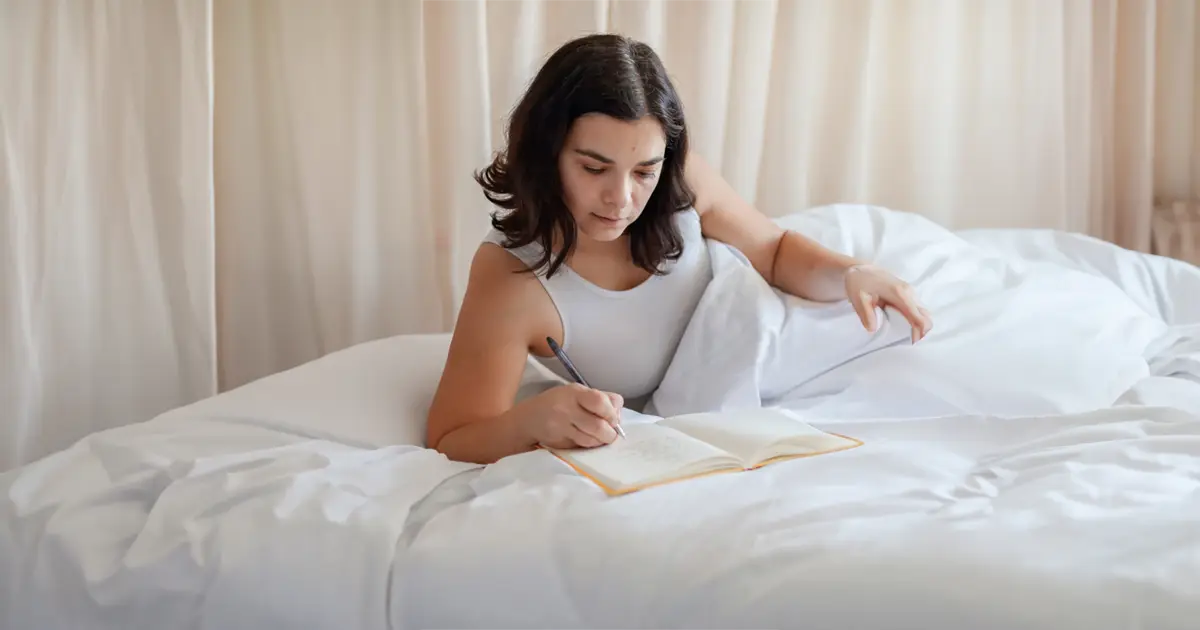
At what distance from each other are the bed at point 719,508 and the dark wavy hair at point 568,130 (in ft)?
0.41

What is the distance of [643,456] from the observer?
0.97 meters

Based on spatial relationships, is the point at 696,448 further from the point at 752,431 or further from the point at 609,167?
the point at 609,167

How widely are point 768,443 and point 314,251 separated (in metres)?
1.05

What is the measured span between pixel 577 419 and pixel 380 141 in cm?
92

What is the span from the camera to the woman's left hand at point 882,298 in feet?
4.06

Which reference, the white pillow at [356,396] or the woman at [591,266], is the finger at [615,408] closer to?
the woman at [591,266]

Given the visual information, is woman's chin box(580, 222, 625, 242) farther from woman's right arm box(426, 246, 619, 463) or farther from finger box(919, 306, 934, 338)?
finger box(919, 306, 934, 338)

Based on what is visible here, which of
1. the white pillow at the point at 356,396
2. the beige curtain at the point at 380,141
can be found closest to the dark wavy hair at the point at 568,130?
the white pillow at the point at 356,396

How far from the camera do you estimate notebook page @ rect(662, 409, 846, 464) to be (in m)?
0.97

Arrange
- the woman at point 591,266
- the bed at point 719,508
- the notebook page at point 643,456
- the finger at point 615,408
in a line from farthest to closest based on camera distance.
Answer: the woman at point 591,266
the finger at point 615,408
the notebook page at point 643,456
the bed at point 719,508

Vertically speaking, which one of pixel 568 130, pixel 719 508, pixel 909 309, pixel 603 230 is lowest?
pixel 719 508

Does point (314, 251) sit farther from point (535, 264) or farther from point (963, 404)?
point (963, 404)

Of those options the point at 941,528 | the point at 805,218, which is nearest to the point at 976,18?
the point at 805,218

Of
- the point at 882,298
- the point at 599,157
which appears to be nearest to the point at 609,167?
the point at 599,157
